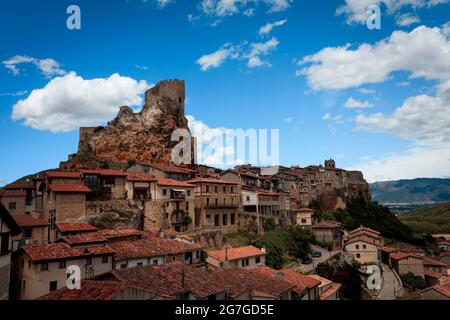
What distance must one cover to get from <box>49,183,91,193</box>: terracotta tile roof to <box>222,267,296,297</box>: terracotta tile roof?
68.9 feet

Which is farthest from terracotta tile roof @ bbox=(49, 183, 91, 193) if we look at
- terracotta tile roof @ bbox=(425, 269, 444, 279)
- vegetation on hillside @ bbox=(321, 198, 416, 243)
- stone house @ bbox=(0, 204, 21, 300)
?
vegetation on hillside @ bbox=(321, 198, 416, 243)

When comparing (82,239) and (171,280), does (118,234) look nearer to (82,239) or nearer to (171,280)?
(82,239)

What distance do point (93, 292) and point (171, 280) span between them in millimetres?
5170

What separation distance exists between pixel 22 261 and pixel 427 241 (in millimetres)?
102123

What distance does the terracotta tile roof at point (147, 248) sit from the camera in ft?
97.3

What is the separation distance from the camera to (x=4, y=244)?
61.6 ft

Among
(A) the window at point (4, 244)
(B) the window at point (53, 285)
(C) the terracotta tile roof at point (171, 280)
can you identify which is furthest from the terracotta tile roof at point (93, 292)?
(B) the window at point (53, 285)

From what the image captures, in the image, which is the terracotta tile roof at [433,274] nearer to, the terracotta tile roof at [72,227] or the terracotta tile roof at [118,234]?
the terracotta tile roof at [118,234]

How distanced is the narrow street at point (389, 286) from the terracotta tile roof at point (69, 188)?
3945cm

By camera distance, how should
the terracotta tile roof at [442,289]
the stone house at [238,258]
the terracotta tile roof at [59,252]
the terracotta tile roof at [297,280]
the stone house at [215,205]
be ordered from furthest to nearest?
the stone house at [215,205] → the terracotta tile roof at [442,289] → the stone house at [238,258] → the terracotta tile roof at [297,280] → the terracotta tile roof at [59,252]

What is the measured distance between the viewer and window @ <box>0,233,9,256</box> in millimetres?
18344

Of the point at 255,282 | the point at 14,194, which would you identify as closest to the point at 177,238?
the point at 255,282
